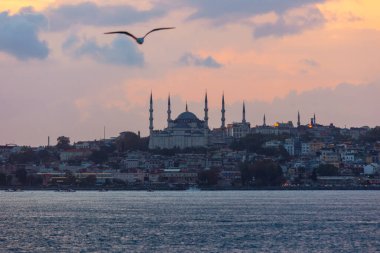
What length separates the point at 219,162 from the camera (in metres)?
130

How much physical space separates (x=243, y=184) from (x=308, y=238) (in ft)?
242

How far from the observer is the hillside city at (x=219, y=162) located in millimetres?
114438

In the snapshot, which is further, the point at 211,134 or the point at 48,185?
the point at 211,134

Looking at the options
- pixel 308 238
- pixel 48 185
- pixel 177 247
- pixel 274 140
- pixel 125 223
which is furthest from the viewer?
pixel 274 140

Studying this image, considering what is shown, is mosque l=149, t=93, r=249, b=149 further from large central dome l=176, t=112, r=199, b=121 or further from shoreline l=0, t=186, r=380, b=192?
shoreline l=0, t=186, r=380, b=192

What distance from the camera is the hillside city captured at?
11444cm

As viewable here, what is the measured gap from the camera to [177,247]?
34.9m

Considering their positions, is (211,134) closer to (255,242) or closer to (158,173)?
(158,173)

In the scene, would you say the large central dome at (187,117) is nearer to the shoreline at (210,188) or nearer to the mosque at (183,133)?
the mosque at (183,133)

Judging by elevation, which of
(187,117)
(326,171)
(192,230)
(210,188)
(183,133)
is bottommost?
(192,230)

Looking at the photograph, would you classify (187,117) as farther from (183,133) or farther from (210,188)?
(210,188)

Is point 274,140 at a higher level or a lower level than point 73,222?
higher

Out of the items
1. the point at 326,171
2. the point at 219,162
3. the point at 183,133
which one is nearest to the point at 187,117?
the point at 183,133

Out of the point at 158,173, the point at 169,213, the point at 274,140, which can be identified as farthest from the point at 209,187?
the point at 169,213
